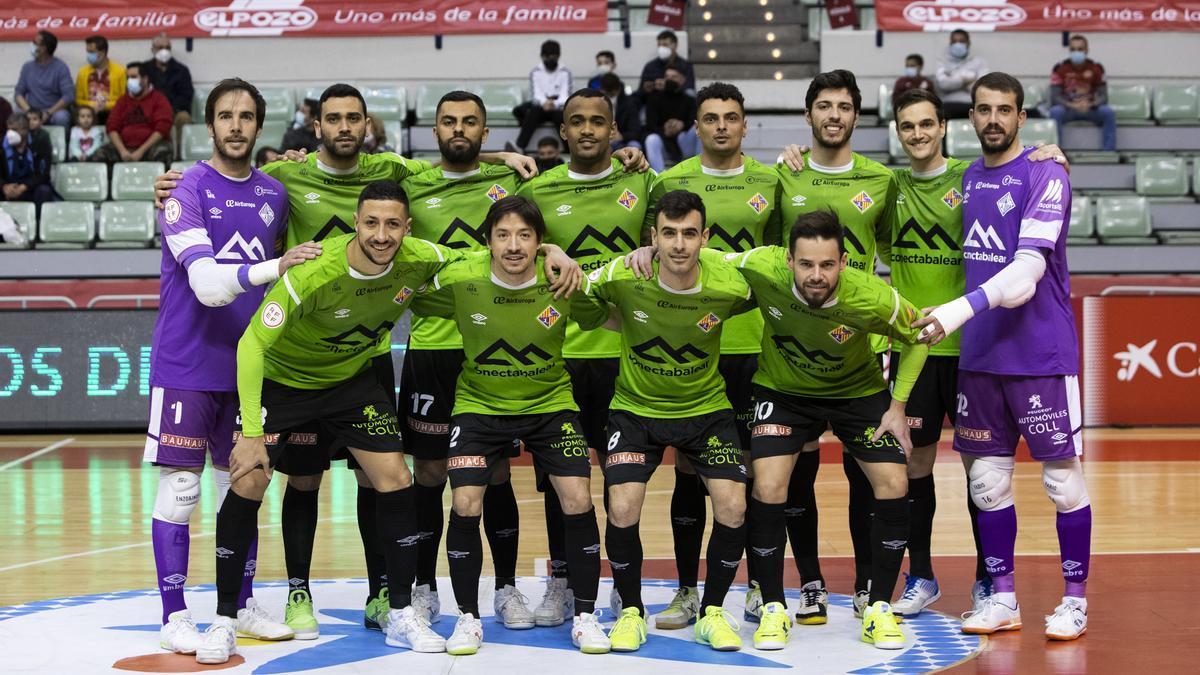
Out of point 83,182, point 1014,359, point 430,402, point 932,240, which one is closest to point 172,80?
point 83,182

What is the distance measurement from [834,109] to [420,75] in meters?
12.5

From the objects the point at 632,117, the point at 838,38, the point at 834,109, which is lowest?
the point at 834,109

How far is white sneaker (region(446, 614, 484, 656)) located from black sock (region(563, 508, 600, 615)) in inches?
17.6

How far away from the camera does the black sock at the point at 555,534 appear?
7000 millimetres

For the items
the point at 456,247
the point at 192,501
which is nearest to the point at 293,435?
the point at 192,501

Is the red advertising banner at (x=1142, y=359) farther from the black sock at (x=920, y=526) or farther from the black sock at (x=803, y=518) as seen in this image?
the black sock at (x=803, y=518)

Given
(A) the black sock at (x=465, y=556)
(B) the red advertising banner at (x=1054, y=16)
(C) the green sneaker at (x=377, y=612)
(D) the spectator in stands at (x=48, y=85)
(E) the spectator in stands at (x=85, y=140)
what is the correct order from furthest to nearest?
(B) the red advertising banner at (x=1054, y=16)
(D) the spectator in stands at (x=48, y=85)
(E) the spectator in stands at (x=85, y=140)
(C) the green sneaker at (x=377, y=612)
(A) the black sock at (x=465, y=556)

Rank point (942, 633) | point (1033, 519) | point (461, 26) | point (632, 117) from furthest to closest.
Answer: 1. point (461, 26)
2. point (632, 117)
3. point (1033, 519)
4. point (942, 633)

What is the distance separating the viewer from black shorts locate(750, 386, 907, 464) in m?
6.53

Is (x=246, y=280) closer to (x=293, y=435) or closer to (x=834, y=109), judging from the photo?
(x=293, y=435)

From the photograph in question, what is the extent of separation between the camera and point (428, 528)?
6.99m

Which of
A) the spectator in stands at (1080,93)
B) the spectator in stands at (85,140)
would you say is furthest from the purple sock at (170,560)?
the spectator in stands at (1080,93)

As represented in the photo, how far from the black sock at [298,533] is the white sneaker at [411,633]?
1.81ft

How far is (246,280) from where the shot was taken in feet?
20.1
